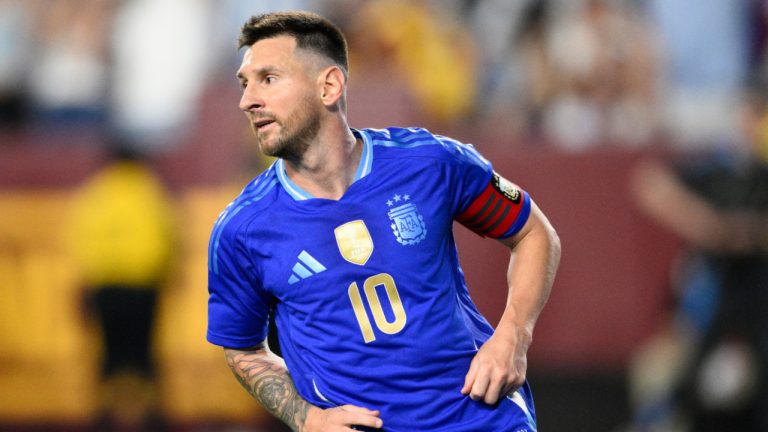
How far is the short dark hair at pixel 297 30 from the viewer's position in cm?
405

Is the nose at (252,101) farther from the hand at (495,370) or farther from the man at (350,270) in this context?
the hand at (495,370)

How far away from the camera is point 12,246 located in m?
9.70

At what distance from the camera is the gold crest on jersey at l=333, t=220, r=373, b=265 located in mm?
3961

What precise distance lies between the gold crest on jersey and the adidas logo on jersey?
9 cm

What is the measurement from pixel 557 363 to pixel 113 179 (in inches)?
143

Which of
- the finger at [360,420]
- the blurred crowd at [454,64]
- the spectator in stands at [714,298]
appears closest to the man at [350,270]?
the finger at [360,420]

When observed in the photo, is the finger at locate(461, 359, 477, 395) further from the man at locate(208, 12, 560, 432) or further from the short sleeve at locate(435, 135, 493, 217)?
the short sleeve at locate(435, 135, 493, 217)

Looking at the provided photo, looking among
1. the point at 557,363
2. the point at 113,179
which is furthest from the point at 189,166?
the point at 557,363

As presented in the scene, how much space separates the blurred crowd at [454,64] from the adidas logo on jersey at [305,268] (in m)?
5.04

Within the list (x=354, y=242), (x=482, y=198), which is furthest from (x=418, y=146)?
(x=354, y=242)

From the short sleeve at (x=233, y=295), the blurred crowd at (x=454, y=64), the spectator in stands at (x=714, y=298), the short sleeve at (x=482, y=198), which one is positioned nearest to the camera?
the short sleeve at (x=233, y=295)

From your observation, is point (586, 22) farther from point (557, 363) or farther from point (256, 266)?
point (256, 266)

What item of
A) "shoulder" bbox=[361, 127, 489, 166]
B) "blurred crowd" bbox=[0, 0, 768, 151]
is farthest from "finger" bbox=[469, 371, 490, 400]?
"blurred crowd" bbox=[0, 0, 768, 151]

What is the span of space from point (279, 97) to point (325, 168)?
29 cm
